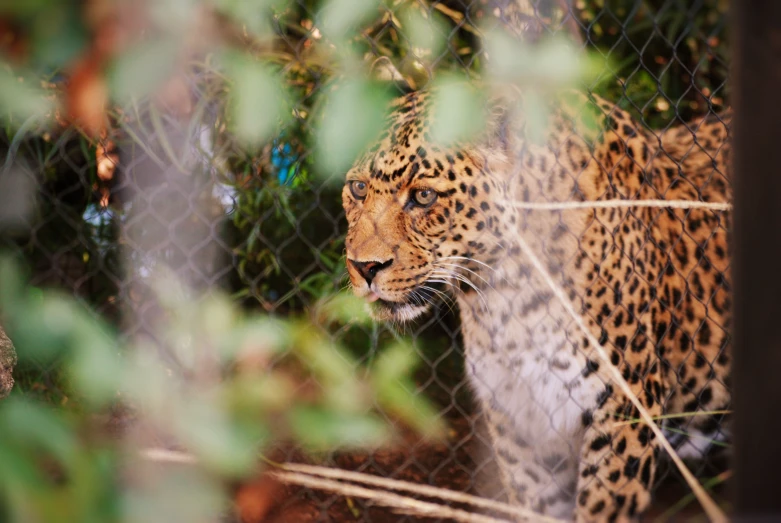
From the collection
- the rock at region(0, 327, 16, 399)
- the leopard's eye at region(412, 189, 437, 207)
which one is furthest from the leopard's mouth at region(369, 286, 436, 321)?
the rock at region(0, 327, 16, 399)

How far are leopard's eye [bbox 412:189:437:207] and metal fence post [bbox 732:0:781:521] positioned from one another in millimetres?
1486

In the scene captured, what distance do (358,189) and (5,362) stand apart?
1.18 meters

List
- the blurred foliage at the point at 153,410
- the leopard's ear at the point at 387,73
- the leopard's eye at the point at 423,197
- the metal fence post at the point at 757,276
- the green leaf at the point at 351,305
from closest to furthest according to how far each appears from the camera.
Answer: the blurred foliage at the point at 153,410, the metal fence post at the point at 757,276, the leopard's ear at the point at 387,73, the green leaf at the point at 351,305, the leopard's eye at the point at 423,197

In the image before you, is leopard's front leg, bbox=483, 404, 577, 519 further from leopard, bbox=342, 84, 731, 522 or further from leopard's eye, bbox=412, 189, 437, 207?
leopard's eye, bbox=412, 189, 437, 207

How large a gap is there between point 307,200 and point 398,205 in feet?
3.48

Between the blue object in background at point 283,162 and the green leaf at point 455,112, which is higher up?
the green leaf at point 455,112

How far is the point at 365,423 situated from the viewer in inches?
29.4

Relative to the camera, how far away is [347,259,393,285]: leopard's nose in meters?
2.27

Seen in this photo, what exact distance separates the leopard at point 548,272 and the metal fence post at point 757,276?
1.35 metres

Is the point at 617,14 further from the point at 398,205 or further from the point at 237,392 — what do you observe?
the point at 237,392

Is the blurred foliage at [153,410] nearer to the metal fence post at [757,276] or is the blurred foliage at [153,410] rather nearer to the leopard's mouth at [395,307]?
the metal fence post at [757,276]

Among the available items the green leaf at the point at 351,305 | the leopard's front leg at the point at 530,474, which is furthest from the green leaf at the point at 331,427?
the leopard's front leg at the point at 530,474

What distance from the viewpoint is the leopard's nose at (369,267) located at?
7.44 feet

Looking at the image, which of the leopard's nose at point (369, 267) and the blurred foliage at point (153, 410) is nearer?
the blurred foliage at point (153, 410)
